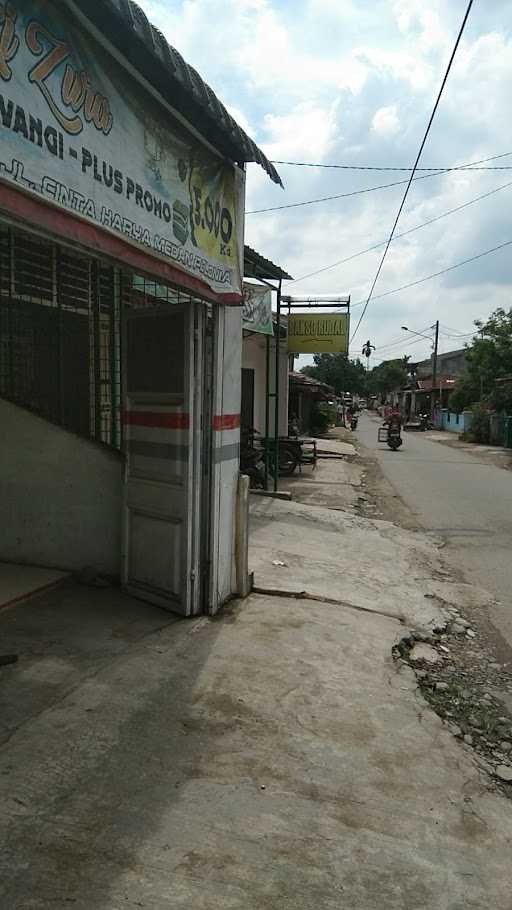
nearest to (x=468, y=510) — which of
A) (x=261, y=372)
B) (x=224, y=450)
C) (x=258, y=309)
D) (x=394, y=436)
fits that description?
(x=258, y=309)

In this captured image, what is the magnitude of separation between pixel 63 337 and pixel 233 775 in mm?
3944

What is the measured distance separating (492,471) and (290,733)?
15.3 metres

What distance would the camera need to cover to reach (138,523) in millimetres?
4637

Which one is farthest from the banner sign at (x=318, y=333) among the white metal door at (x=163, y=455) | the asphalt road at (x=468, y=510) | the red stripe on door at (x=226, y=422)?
the white metal door at (x=163, y=455)

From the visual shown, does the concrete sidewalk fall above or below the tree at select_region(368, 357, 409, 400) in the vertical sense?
below

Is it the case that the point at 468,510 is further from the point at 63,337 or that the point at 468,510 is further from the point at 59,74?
the point at 59,74

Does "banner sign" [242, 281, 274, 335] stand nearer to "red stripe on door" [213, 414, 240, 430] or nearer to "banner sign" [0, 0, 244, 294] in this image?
"red stripe on door" [213, 414, 240, 430]

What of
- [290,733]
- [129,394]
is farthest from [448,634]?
[129,394]

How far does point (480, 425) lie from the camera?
28656 millimetres

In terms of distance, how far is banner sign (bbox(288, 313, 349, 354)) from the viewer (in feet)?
43.0

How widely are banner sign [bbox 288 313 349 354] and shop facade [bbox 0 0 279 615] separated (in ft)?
27.4

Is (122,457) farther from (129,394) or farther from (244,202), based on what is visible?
(244,202)

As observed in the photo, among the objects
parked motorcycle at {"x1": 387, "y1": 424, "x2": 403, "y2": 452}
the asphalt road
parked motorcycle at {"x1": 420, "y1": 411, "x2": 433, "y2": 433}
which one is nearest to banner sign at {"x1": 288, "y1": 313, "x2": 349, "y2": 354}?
the asphalt road

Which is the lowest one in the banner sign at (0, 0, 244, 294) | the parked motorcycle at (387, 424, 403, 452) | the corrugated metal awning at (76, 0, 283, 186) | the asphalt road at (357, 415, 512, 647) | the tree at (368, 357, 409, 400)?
the asphalt road at (357, 415, 512, 647)
